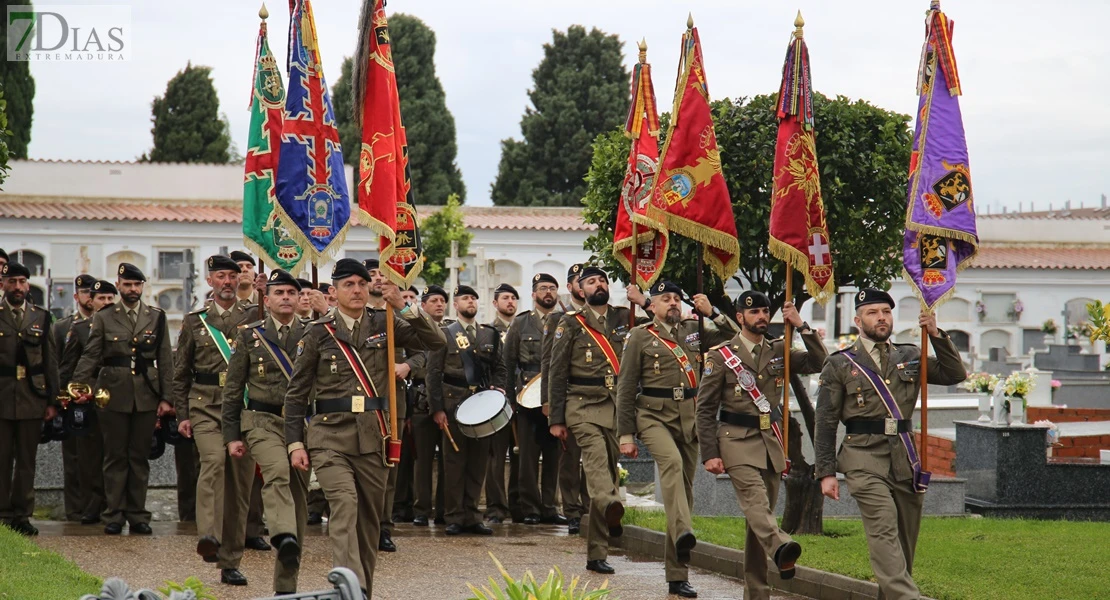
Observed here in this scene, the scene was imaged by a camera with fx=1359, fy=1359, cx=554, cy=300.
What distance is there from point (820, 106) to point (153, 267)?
27.8 m

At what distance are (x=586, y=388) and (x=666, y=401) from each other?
3.24 feet

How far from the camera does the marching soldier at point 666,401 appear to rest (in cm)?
980

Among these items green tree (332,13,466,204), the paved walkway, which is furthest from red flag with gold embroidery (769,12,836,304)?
green tree (332,13,466,204)

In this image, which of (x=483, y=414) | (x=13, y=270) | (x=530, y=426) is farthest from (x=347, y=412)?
(x=530, y=426)

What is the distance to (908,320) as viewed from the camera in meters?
43.3

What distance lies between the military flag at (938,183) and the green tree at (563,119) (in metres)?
43.7

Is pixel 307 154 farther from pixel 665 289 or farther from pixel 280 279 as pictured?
pixel 665 289

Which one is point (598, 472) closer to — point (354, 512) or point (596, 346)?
point (596, 346)

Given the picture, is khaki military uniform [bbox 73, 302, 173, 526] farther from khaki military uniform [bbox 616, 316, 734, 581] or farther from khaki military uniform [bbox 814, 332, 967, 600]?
khaki military uniform [bbox 814, 332, 967, 600]

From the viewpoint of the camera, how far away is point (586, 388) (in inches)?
432

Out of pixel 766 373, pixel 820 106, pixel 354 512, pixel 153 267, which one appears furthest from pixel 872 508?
pixel 153 267

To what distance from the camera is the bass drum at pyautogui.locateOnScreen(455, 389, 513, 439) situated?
12.2 metres

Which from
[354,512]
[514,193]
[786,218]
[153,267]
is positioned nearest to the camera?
[354,512]

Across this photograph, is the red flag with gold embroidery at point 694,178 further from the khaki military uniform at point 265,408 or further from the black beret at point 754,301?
the khaki military uniform at point 265,408
